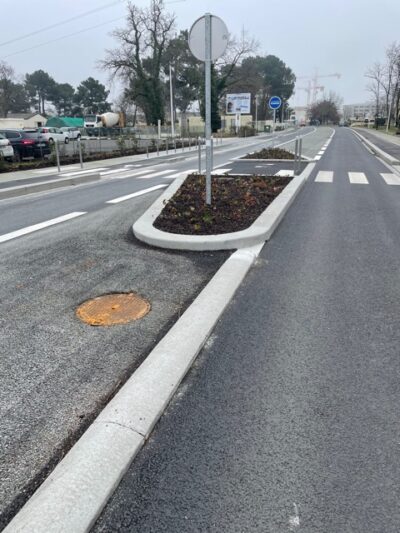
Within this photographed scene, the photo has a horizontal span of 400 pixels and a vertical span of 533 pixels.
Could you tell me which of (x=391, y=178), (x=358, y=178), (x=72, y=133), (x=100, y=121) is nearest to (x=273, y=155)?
(x=358, y=178)

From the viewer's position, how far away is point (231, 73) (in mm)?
72125

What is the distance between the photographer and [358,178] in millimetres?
13930

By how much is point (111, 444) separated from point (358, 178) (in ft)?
44.3

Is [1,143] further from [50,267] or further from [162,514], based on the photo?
[162,514]

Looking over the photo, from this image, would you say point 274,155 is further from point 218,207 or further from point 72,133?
point 72,133

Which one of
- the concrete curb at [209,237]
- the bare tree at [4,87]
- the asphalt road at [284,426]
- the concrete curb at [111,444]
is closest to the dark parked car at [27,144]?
the concrete curb at [209,237]

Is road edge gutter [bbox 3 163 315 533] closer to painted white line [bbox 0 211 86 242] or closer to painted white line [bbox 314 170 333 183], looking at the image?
painted white line [bbox 0 211 86 242]

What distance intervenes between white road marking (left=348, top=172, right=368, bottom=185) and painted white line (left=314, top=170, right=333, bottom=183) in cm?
65

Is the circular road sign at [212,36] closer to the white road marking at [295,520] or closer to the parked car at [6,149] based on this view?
the white road marking at [295,520]

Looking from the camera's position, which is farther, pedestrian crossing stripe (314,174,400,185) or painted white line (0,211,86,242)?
pedestrian crossing stripe (314,174,400,185)

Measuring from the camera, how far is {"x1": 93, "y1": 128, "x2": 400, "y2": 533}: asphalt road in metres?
1.92

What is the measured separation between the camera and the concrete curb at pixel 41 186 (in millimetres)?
11805

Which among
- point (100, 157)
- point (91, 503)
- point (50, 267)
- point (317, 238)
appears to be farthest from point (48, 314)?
point (100, 157)

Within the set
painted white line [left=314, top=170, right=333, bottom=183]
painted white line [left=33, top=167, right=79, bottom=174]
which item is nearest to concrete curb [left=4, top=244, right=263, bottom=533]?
painted white line [left=314, top=170, right=333, bottom=183]
